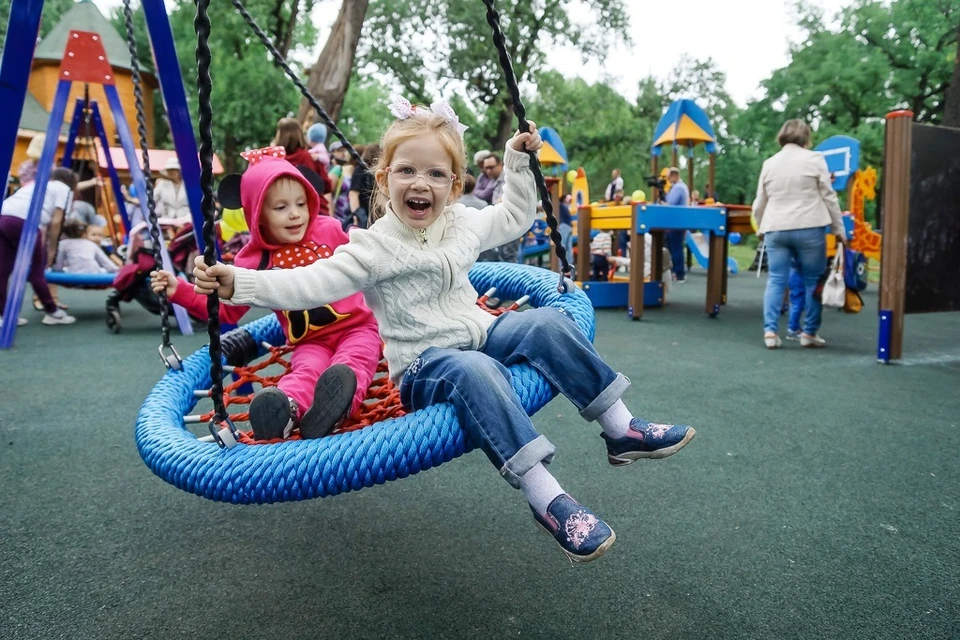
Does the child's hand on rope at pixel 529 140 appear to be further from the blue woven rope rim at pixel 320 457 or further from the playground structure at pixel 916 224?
the playground structure at pixel 916 224

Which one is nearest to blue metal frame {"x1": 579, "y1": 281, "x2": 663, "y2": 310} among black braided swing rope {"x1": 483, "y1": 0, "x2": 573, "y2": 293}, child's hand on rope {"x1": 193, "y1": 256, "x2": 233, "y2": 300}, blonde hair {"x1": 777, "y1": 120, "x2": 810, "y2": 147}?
blonde hair {"x1": 777, "y1": 120, "x2": 810, "y2": 147}

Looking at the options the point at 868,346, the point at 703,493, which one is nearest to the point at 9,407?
the point at 703,493

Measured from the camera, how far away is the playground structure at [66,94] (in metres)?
3.42

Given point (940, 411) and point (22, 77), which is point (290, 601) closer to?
point (940, 411)

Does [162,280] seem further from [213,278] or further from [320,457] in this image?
[320,457]

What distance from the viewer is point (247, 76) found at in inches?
767

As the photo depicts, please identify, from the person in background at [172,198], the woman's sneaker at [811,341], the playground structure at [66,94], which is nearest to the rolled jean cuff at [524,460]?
the playground structure at [66,94]

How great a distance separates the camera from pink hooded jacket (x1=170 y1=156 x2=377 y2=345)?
218 centimetres

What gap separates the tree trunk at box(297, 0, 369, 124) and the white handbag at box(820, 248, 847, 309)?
5952mm

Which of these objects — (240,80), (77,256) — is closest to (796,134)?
(77,256)

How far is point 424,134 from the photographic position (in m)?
1.65

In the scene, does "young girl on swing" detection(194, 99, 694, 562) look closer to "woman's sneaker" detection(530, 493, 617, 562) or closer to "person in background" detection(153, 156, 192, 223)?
"woman's sneaker" detection(530, 493, 617, 562)

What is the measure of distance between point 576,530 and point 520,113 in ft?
3.22

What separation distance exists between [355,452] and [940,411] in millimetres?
3062
